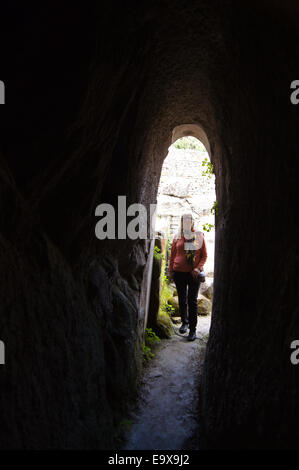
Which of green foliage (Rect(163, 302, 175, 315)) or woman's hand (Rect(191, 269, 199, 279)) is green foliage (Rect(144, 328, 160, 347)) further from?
green foliage (Rect(163, 302, 175, 315))

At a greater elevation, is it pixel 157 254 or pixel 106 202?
pixel 106 202

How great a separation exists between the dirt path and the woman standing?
2.08 ft

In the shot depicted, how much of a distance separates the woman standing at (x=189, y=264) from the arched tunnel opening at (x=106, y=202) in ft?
7.80

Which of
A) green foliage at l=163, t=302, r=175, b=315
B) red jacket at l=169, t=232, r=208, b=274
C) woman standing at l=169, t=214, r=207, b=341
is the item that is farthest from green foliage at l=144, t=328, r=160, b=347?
green foliage at l=163, t=302, r=175, b=315

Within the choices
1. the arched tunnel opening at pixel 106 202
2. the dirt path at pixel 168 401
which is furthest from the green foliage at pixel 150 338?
the arched tunnel opening at pixel 106 202

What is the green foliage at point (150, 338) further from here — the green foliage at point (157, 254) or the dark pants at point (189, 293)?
the green foliage at point (157, 254)

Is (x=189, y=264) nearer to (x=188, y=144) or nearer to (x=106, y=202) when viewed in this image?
(x=106, y=202)

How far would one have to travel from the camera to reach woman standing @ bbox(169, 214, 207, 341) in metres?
5.25

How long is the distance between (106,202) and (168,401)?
2467 mm

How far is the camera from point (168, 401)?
3.36 metres

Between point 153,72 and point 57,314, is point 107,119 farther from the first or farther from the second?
point 57,314

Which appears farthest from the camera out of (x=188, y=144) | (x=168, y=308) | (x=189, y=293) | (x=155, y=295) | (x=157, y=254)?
(x=188, y=144)

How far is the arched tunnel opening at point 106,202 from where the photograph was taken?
1.43 meters

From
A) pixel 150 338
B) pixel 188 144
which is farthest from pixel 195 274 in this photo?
pixel 188 144
